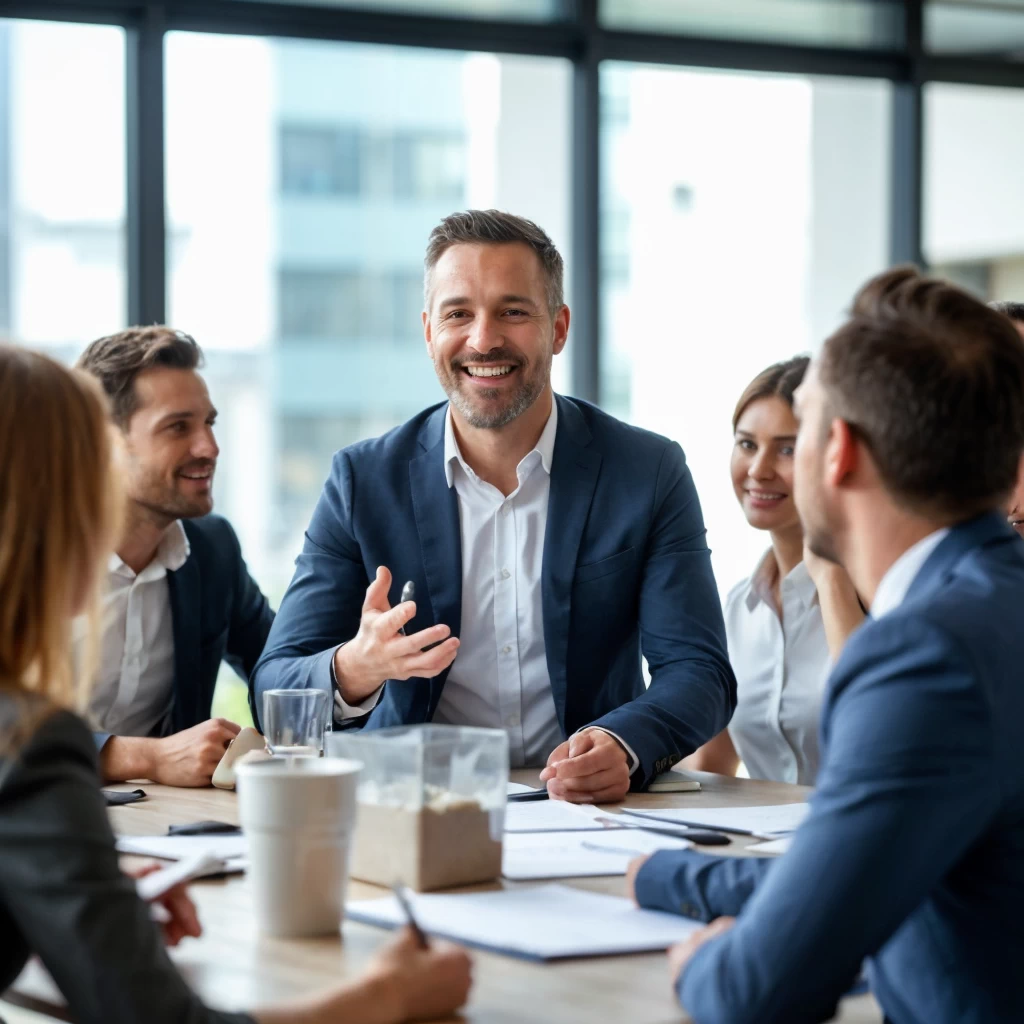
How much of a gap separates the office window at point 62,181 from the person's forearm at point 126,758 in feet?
6.08

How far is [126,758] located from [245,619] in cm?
81

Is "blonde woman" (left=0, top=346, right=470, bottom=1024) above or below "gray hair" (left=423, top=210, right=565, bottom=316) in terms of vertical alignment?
below

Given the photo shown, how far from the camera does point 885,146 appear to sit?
4820 mm

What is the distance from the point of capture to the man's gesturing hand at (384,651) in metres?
2.04

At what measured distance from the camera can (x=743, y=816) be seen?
189 centimetres

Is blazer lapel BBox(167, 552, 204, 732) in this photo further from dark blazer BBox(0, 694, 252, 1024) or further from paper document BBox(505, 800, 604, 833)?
dark blazer BBox(0, 694, 252, 1024)

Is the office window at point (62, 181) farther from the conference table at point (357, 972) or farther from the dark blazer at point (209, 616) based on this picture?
the conference table at point (357, 972)

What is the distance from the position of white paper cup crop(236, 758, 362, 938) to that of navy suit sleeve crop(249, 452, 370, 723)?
1038mm

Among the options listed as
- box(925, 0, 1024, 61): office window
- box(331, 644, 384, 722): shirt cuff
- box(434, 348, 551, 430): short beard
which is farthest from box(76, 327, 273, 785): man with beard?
box(925, 0, 1024, 61): office window

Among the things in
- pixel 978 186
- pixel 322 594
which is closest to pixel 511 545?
pixel 322 594

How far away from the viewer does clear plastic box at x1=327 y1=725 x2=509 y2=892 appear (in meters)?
1.41

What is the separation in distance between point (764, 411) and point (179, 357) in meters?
1.24

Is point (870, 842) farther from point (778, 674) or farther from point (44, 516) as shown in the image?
point (778, 674)

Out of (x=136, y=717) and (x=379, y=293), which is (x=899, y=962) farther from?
(x=379, y=293)
